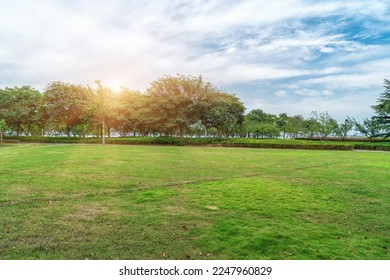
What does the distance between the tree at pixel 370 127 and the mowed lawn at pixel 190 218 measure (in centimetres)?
3374

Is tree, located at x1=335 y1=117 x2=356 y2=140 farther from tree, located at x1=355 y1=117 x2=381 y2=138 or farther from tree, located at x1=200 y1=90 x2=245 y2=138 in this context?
tree, located at x1=200 y1=90 x2=245 y2=138

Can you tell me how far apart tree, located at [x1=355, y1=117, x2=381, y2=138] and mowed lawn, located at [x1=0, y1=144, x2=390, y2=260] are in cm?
3374

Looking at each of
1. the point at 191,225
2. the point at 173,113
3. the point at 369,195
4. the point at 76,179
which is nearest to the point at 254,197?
the point at 191,225

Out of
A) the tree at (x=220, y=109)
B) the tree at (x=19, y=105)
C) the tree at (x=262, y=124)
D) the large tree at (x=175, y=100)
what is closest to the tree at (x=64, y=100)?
the tree at (x=19, y=105)

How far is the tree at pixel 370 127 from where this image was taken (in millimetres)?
36438

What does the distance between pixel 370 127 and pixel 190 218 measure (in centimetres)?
4157

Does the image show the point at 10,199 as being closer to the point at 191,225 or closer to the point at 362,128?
the point at 191,225

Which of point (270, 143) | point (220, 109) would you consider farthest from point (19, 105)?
point (270, 143)

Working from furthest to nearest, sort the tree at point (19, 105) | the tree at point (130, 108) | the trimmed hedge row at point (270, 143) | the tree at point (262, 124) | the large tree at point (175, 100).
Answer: the tree at point (262, 124), the tree at point (19, 105), the tree at point (130, 108), the large tree at point (175, 100), the trimmed hedge row at point (270, 143)

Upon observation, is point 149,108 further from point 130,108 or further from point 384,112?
point 384,112

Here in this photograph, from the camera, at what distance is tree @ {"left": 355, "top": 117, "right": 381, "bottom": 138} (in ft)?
120

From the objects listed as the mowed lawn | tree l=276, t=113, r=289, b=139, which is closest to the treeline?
tree l=276, t=113, r=289, b=139

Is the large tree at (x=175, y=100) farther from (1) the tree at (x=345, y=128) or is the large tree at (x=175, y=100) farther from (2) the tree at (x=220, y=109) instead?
(1) the tree at (x=345, y=128)

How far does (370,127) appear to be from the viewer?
127 ft
